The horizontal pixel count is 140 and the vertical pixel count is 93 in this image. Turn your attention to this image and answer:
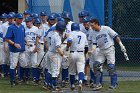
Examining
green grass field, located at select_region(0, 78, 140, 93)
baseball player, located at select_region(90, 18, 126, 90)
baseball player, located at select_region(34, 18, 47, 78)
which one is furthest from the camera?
baseball player, located at select_region(34, 18, 47, 78)

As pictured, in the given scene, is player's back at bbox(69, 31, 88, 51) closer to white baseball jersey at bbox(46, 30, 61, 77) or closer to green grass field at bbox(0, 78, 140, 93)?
white baseball jersey at bbox(46, 30, 61, 77)

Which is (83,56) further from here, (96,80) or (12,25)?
(12,25)

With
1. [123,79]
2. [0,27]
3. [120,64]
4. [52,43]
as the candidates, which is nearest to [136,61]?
[120,64]

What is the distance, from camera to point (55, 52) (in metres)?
16.2

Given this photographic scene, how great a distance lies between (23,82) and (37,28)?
1.87 metres

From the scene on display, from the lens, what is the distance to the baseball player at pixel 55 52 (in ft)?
52.4

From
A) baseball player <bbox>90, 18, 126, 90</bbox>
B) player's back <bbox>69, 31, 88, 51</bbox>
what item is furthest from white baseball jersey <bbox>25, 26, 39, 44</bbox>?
player's back <bbox>69, 31, 88, 51</bbox>

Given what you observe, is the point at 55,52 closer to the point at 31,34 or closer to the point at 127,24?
the point at 31,34

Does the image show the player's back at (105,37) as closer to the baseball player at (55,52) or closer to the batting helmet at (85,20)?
the batting helmet at (85,20)

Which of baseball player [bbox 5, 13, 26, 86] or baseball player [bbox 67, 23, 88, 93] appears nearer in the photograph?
baseball player [bbox 67, 23, 88, 93]

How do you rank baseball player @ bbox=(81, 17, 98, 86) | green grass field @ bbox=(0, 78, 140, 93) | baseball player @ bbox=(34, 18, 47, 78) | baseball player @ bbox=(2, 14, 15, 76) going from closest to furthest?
1. green grass field @ bbox=(0, 78, 140, 93)
2. baseball player @ bbox=(81, 17, 98, 86)
3. baseball player @ bbox=(34, 18, 47, 78)
4. baseball player @ bbox=(2, 14, 15, 76)

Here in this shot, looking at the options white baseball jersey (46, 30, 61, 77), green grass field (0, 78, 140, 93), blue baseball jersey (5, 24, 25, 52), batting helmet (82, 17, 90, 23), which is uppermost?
batting helmet (82, 17, 90, 23)

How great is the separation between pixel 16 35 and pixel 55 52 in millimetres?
2054

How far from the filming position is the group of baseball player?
16219 mm
